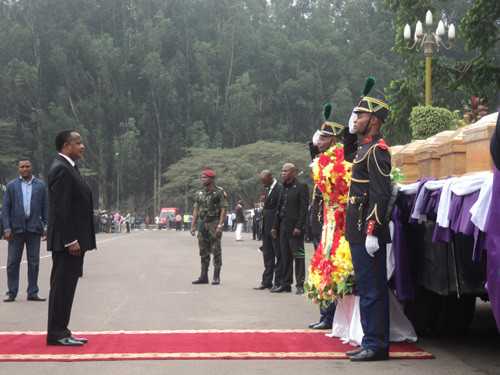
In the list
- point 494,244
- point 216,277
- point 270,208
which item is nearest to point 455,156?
point 494,244

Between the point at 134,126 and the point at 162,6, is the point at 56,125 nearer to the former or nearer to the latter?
the point at 134,126

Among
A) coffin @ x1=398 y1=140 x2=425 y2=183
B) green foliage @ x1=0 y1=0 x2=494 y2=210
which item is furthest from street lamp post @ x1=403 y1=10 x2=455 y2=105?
green foliage @ x1=0 y1=0 x2=494 y2=210

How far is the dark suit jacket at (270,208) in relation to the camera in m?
14.0

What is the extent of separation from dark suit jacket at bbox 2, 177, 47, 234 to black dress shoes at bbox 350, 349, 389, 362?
6.46 m

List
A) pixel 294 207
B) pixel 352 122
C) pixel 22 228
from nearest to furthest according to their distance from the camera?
pixel 352 122, pixel 22 228, pixel 294 207

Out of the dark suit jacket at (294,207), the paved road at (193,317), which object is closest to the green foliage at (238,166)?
the paved road at (193,317)

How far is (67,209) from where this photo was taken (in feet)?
25.7

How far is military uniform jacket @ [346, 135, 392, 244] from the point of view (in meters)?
6.70

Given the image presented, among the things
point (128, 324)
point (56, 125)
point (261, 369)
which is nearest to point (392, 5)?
point (128, 324)

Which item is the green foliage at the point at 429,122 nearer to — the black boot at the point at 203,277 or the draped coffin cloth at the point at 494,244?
the black boot at the point at 203,277

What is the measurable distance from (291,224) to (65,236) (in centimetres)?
575

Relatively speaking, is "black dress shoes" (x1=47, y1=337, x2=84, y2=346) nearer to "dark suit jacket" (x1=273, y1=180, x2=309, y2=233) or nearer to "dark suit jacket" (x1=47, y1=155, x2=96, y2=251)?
"dark suit jacket" (x1=47, y1=155, x2=96, y2=251)

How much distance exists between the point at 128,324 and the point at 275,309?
2321 mm

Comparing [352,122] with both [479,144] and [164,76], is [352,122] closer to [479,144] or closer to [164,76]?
[479,144]
